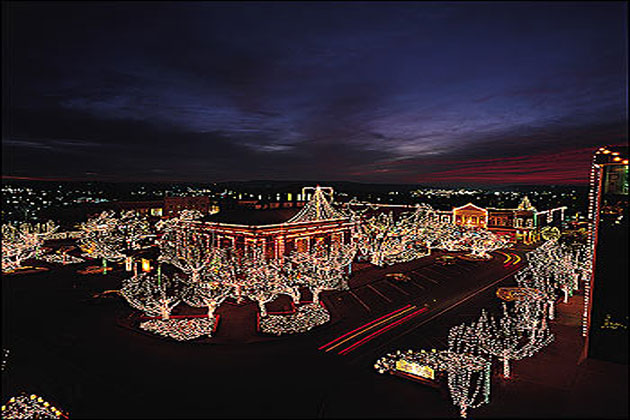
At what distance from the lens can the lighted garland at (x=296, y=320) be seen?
608 inches

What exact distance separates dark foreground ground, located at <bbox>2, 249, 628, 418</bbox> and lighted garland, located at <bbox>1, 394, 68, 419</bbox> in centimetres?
51

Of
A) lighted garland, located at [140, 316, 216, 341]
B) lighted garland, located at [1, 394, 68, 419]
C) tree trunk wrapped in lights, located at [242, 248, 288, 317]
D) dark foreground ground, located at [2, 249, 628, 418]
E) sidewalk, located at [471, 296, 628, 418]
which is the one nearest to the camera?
sidewalk, located at [471, 296, 628, 418]

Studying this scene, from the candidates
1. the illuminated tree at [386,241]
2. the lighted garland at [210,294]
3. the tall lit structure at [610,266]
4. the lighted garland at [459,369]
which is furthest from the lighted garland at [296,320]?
the illuminated tree at [386,241]

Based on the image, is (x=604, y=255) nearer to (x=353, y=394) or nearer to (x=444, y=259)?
(x=353, y=394)

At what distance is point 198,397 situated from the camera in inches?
423

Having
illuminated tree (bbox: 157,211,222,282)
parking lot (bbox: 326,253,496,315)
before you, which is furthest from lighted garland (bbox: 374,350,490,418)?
illuminated tree (bbox: 157,211,222,282)

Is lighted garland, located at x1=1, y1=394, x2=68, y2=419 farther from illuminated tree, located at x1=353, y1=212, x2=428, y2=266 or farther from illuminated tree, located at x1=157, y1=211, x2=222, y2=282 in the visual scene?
illuminated tree, located at x1=353, y1=212, x2=428, y2=266

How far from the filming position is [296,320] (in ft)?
53.8

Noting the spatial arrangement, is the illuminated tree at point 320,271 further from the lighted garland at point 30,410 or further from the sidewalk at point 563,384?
the lighted garland at point 30,410

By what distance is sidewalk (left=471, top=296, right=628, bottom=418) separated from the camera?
242 inches

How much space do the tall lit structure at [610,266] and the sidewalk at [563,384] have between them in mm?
469

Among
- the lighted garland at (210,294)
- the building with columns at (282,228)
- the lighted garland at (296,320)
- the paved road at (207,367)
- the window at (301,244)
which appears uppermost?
the building with columns at (282,228)

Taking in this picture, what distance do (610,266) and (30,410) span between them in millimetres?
14994

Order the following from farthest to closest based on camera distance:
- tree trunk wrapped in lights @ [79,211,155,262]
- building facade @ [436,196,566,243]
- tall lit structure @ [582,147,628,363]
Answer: building facade @ [436,196,566,243] → tree trunk wrapped in lights @ [79,211,155,262] → tall lit structure @ [582,147,628,363]
